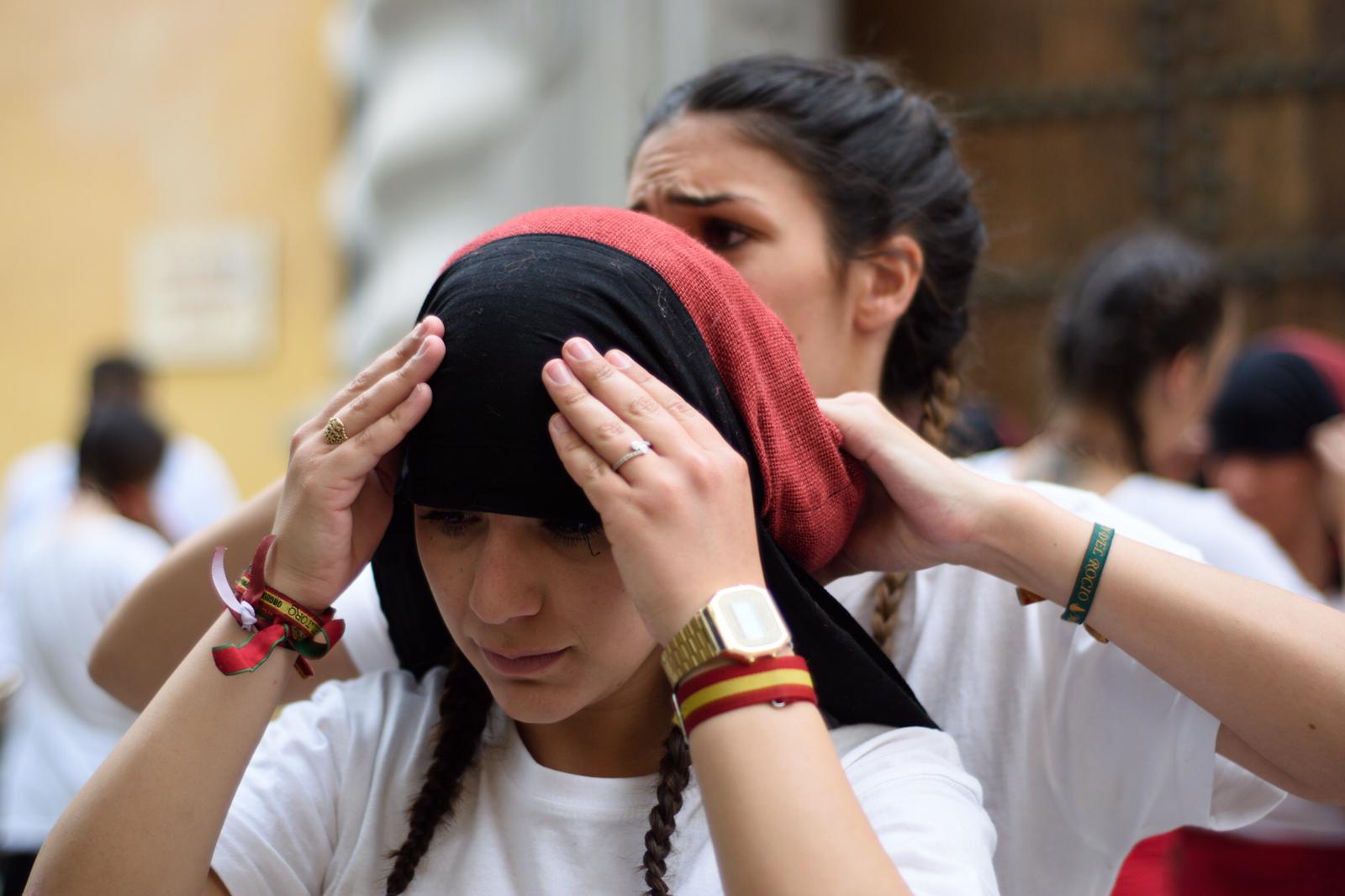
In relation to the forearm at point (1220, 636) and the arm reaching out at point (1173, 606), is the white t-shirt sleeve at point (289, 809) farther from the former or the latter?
the forearm at point (1220, 636)

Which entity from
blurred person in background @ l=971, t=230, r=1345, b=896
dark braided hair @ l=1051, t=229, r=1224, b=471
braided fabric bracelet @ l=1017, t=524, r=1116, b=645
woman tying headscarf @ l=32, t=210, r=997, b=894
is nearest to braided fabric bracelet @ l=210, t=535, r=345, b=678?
woman tying headscarf @ l=32, t=210, r=997, b=894

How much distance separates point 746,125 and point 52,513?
3.19m

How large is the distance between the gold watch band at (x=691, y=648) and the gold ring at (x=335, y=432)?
0.40 meters

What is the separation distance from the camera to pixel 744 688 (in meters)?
1.16

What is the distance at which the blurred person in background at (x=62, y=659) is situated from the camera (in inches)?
134

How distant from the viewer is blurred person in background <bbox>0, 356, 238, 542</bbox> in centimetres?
417

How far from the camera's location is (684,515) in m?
1.19

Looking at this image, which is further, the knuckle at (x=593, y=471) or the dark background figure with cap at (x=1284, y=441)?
the dark background figure with cap at (x=1284, y=441)

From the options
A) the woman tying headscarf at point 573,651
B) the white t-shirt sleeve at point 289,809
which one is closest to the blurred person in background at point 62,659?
the white t-shirt sleeve at point 289,809

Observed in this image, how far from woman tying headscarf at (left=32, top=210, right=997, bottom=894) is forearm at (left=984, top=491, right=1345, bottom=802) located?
0.68 feet

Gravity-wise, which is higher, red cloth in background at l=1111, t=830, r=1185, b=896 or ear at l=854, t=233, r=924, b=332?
ear at l=854, t=233, r=924, b=332

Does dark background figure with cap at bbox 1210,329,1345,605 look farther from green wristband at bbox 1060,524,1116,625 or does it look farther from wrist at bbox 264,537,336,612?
wrist at bbox 264,537,336,612

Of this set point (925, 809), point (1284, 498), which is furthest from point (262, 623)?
point (1284, 498)

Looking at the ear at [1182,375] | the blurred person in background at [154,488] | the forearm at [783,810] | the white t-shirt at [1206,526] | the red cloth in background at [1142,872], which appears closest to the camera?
the forearm at [783,810]
